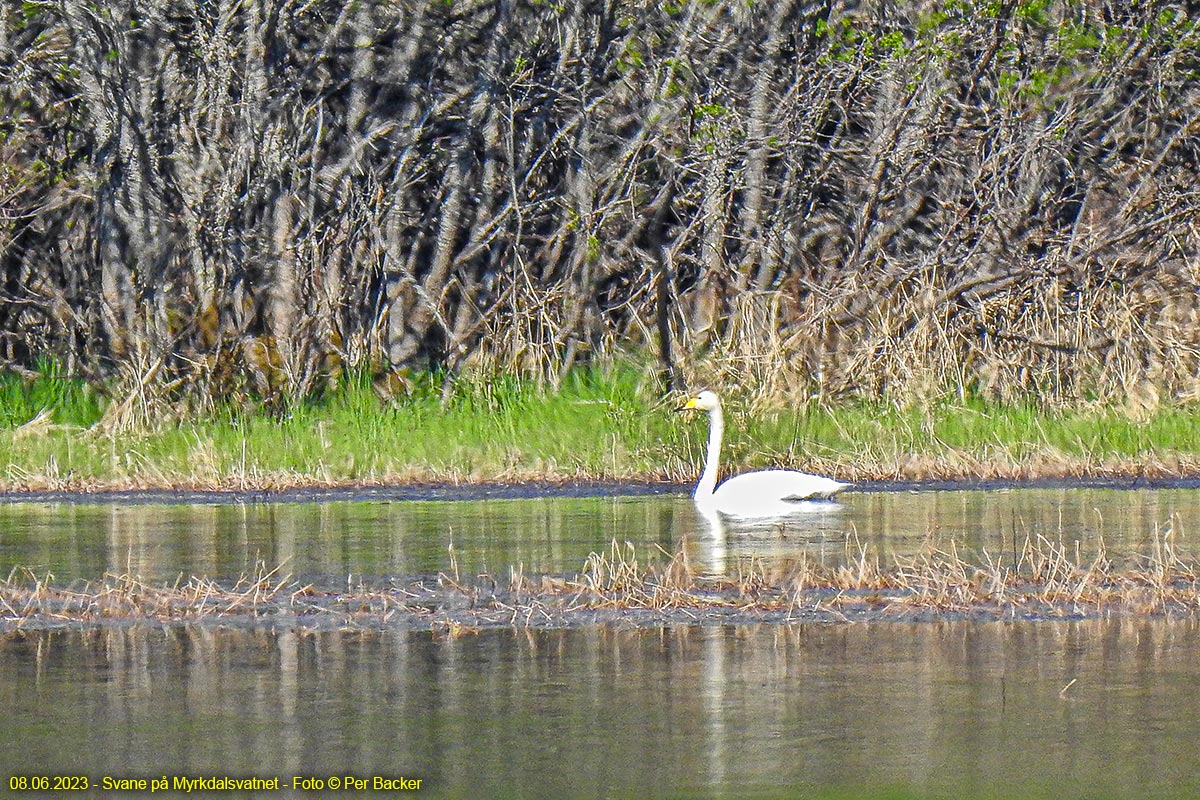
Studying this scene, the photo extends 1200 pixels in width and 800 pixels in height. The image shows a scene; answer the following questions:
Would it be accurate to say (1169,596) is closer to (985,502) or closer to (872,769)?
(872,769)

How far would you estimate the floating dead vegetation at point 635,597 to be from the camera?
10.3 meters

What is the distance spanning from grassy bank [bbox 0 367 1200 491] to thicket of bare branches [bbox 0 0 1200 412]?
797mm

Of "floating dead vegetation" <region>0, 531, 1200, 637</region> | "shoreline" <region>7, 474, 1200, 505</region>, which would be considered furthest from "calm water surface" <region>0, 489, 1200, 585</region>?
"floating dead vegetation" <region>0, 531, 1200, 637</region>

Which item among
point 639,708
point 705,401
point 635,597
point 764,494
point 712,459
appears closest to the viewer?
point 639,708

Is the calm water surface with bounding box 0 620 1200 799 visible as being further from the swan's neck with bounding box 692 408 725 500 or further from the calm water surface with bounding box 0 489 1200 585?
the swan's neck with bounding box 692 408 725 500

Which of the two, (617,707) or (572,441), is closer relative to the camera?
(617,707)

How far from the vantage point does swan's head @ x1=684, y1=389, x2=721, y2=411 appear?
1716 centimetres

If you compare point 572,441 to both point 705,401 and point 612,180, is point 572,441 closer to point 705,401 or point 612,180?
point 705,401

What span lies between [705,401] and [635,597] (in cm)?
676

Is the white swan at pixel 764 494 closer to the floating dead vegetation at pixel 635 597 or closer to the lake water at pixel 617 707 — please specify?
the lake water at pixel 617 707

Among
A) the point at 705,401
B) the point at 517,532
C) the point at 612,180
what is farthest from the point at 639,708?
the point at 612,180

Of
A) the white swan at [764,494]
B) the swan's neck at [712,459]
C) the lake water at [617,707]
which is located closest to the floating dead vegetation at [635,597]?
the lake water at [617,707]

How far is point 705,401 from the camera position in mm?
17234

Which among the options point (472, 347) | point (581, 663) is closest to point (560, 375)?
point (472, 347)
